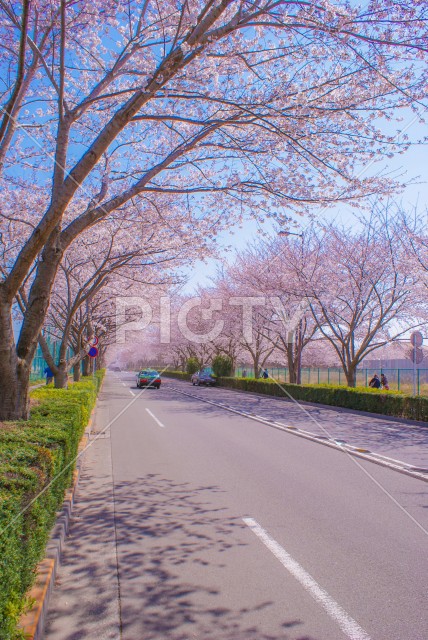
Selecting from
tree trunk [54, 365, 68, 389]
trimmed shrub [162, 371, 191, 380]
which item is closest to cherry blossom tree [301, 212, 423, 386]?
tree trunk [54, 365, 68, 389]

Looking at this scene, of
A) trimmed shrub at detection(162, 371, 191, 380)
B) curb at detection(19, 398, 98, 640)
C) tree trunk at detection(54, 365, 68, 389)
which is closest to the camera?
curb at detection(19, 398, 98, 640)

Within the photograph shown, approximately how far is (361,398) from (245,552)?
16641 mm

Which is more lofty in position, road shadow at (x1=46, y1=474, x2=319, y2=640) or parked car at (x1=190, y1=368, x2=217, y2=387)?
parked car at (x1=190, y1=368, x2=217, y2=387)

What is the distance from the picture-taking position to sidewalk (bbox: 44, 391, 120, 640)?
3.41 metres

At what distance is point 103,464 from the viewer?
30.1ft

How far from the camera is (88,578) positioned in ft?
13.9

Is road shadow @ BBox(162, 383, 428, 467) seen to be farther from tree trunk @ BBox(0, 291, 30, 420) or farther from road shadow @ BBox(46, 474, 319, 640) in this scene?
tree trunk @ BBox(0, 291, 30, 420)

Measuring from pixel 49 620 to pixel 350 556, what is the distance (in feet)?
8.48

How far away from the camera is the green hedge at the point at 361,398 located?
17.3 metres

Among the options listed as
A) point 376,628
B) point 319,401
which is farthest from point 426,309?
point 376,628

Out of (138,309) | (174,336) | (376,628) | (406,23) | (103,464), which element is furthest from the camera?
(174,336)

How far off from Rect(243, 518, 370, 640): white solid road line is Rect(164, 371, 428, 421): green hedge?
13.3 meters

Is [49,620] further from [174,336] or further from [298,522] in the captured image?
[174,336]

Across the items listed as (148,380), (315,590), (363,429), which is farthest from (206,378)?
(315,590)
